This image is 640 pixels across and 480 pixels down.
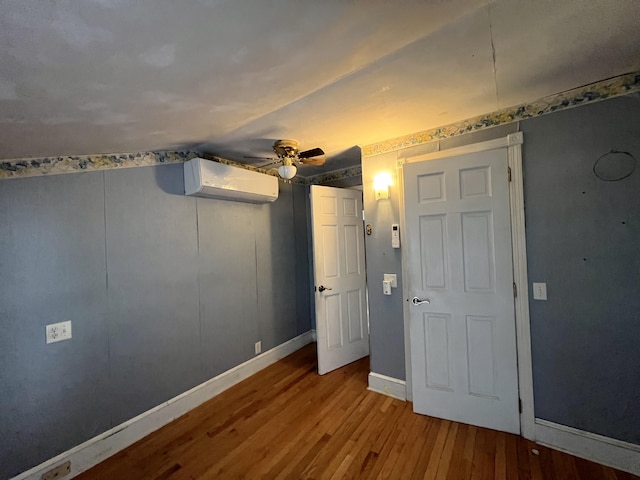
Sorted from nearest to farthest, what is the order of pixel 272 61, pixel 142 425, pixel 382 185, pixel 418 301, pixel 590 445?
pixel 272 61 < pixel 590 445 < pixel 142 425 < pixel 418 301 < pixel 382 185

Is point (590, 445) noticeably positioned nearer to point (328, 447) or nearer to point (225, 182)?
point (328, 447)

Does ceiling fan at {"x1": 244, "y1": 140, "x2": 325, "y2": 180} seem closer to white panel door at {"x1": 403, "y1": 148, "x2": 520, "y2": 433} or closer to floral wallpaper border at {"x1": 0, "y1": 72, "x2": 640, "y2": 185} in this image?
floral wallpaper border at {"x1": 0, "y1": 72, "x2": 640, "y2": 185}

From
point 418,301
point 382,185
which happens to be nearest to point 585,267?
point 418,301

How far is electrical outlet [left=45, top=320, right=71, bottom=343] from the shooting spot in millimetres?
1651

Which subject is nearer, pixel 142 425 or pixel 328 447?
pixel 328 447

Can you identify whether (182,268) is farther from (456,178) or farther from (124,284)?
(456,178)

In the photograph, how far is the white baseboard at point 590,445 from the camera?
59.9 inches

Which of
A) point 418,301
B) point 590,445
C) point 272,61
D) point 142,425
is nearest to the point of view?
point 272,61

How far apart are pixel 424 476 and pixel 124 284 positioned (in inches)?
97.2

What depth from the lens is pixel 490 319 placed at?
1910mm

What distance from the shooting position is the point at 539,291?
1.77m

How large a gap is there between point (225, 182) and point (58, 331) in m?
1.60

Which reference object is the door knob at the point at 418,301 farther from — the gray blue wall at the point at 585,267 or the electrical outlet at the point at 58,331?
the electrical outlet at the point at 58,331

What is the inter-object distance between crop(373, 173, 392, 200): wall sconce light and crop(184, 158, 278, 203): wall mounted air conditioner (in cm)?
119
